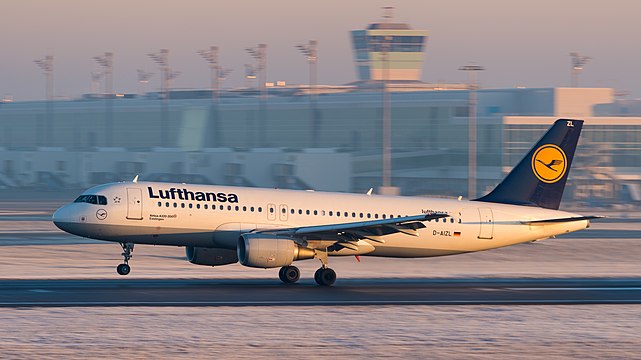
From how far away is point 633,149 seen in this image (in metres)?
138

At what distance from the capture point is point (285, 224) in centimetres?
4241

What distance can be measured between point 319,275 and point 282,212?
10.3ft

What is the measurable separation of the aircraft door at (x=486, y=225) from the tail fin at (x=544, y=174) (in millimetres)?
2031


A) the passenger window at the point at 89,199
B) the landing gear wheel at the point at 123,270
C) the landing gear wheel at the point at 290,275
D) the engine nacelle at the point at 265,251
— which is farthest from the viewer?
the landing gear wheel at the point at 123,270

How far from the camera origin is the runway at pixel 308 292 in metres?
34.5

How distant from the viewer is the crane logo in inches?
1896

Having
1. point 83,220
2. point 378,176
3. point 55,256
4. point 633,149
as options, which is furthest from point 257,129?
point 83,220

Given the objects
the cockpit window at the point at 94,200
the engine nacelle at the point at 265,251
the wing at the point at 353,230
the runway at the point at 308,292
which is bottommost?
the runway at the point at 308,292

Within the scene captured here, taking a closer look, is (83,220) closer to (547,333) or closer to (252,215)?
(252,215)

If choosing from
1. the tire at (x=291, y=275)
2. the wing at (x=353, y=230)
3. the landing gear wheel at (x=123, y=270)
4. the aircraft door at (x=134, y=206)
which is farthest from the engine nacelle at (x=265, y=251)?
the landing gear wheel at (x=123, y=270)

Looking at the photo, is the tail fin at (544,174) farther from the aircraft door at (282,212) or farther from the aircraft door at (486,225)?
the aircraft door at (282,212)

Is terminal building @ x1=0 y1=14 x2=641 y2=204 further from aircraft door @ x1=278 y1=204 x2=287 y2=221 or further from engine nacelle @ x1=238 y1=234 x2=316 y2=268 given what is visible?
engine nacelle @ x1=238 y1=234 x2=316 y2=268

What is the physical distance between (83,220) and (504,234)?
18.1 m

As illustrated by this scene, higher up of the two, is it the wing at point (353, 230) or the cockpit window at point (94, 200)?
the cockpit window at point (94, 200)
